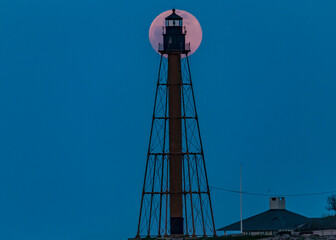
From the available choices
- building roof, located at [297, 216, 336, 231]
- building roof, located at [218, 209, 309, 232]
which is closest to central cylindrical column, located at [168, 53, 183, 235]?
building roof, located at [218, 209, 309, 232]

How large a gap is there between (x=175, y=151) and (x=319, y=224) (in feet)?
63.4

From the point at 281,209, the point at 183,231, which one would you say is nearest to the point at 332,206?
the point at 281,209

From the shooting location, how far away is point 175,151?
94.1 m

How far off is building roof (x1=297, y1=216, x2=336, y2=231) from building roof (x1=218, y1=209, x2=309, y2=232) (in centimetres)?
135

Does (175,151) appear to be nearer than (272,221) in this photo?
Yes

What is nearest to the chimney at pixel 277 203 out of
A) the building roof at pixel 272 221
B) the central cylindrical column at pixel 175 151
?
the building roof at pixel 272 221

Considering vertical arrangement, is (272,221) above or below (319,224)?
above

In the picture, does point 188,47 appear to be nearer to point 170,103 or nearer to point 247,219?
point 170,103

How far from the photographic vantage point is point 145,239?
309 feet

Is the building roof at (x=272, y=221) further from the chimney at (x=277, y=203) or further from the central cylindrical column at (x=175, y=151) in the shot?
the central cylindrical column at (x=175, y=151)

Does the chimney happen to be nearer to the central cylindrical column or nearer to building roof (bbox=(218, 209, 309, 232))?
building roof (bbox=(218, 209, 309, 232))

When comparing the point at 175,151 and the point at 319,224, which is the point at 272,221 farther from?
the point at 175,151

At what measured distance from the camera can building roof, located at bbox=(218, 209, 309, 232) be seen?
105 metres

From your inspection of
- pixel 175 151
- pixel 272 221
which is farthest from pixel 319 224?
pixel 175 151
